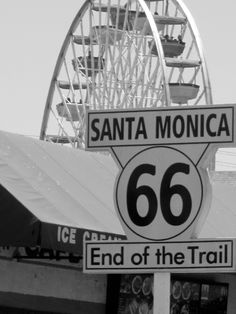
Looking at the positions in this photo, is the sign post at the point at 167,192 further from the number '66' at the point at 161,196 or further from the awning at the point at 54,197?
the awning at the point at 54,197

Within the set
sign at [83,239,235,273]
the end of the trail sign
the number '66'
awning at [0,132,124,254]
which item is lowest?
sign at [83,239,235,273]

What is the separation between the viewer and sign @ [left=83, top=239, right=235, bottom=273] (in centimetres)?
556

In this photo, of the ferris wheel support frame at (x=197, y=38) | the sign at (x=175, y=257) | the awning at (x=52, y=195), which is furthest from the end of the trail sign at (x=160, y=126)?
the ferris wheel support frame at (x=197, y=38)

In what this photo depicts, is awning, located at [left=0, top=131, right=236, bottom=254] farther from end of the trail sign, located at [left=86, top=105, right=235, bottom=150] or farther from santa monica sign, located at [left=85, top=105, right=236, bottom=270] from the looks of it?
A: santa monica sign, located at [left=85, top=105, right=236, bottom=270]

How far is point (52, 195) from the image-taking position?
1236 centimetres

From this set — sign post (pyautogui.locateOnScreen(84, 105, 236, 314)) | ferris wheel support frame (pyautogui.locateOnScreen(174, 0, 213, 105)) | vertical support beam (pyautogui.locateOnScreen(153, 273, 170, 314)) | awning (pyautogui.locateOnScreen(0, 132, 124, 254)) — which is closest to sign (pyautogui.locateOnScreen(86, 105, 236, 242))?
sign post (pyautogui.locateOnScreen(84, 105, 236, 314))

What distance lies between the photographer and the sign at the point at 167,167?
5.53 m

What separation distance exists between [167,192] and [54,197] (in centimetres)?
678

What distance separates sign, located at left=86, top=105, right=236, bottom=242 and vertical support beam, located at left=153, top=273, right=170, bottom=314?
A: 0.52 ft

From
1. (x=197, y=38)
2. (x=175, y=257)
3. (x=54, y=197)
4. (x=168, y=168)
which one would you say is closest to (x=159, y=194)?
(x=168, y=168)

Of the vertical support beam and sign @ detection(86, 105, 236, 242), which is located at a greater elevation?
sign @ detection(86, 105, 236, 242)

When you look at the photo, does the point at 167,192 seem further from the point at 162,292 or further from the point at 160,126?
the point at 162,292

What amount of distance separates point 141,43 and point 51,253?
35.8 m

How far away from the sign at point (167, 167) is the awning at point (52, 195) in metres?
5.46
